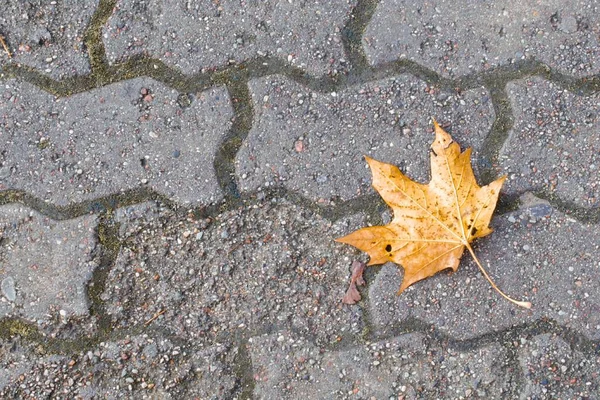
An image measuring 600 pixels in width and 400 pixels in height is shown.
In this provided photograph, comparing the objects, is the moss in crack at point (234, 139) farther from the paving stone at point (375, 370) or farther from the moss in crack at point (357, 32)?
the paving stone at point (375, 370)

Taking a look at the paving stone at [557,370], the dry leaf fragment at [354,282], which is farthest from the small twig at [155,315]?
the paving stone at [557,370]

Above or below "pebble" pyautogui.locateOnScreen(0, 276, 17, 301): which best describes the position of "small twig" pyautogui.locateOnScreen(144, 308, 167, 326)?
below

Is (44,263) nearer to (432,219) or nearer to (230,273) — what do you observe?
(230,273)

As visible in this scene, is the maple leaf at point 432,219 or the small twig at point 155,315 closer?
the maple leaf at point 432,219

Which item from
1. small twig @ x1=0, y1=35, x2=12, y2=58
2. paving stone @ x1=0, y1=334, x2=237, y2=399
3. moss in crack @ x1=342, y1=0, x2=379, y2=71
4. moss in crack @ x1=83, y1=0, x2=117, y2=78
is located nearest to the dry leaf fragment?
paving stone @ x1=0, y1=334, x2=237, y2=399

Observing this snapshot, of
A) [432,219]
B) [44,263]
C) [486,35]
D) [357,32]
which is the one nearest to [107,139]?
[44,263]

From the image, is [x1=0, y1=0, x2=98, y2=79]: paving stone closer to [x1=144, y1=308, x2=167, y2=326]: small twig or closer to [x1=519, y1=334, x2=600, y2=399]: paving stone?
[x1=144, y1=308, x2=167, y2=326]: small twig

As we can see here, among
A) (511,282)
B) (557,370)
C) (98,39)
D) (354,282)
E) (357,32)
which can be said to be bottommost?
(557,370)
